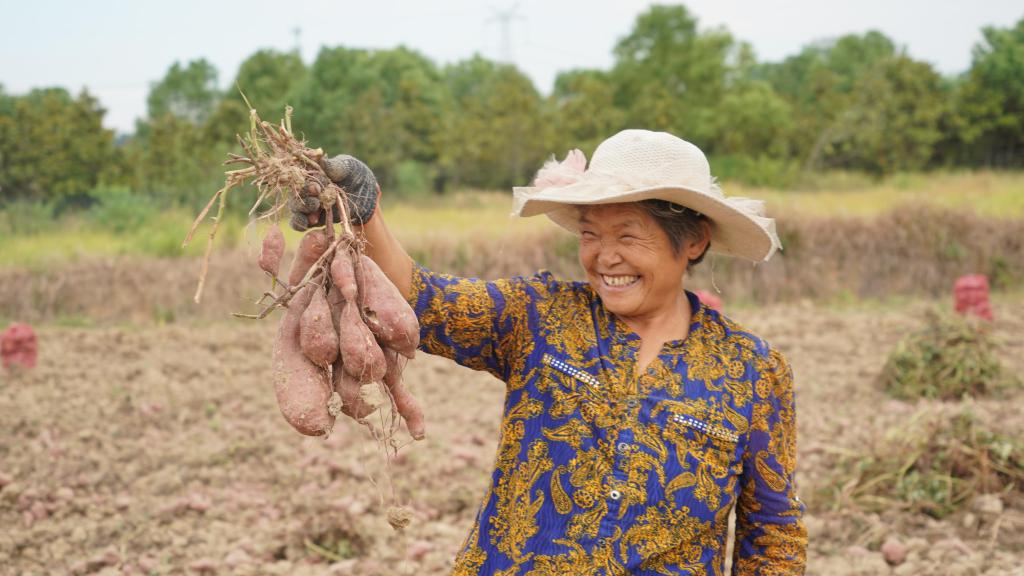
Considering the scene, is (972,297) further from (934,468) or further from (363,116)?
(363,116)

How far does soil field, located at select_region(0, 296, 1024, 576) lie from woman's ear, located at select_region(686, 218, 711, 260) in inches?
49.6

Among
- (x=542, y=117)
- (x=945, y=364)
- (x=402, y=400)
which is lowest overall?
(x=945, y=364)

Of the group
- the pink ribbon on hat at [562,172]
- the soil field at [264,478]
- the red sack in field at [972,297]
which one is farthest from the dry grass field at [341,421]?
the red sack in field at [972,297]

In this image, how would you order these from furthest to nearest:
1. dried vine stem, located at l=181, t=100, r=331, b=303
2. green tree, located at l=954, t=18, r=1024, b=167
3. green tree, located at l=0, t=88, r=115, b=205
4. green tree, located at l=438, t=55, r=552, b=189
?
green tree, located at l=954, t=18, r=1024, b=167 → green tree, located at l=438, t=55, r=552, b=189 → green tree, located at l=0, t=88, r=115, b=205 → dried vine stem, located at l=181, t=100, r=331, b=303

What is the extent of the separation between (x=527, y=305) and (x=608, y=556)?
486mm

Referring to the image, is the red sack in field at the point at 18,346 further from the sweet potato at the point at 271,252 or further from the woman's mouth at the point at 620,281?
the woman's mouth at the point at 620,281

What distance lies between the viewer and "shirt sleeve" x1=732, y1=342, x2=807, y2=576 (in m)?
1.62

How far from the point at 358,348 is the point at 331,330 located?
0.06 metres

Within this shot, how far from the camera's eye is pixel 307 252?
1458mm

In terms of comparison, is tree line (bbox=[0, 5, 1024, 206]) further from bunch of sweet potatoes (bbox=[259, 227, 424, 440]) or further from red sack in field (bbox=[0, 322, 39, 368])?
bunch of sweet potatoes (bbox=[259, 227, 424, 440])

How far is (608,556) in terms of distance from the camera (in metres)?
1.48

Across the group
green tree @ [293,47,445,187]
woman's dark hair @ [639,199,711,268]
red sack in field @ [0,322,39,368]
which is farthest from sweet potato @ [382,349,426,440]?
green tree @ [293,47,445,187]

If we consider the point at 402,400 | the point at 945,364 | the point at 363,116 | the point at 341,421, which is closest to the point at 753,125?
the point at 363,116

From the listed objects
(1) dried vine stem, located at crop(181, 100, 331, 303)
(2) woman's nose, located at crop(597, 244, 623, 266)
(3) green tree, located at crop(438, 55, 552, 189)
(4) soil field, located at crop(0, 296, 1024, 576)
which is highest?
(3) green tree, located at crop(438, 55, 552, 189)
